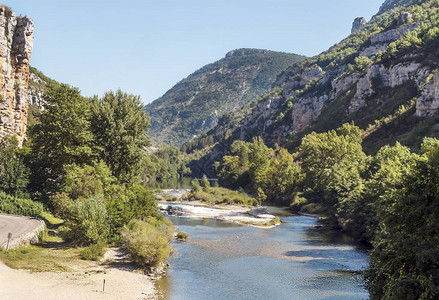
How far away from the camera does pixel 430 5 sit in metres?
195

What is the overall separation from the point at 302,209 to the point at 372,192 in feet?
150

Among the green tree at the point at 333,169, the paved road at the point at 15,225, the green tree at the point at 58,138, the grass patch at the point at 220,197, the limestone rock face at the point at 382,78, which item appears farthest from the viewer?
the limestone rock face at the point at 382,78

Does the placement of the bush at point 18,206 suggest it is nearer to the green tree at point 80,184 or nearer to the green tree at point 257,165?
the green tree at point 80,184

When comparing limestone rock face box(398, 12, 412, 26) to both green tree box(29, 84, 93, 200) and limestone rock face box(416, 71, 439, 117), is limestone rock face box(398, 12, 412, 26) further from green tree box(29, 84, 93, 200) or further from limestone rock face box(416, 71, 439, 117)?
green tree box(29, 84, 93, 200)

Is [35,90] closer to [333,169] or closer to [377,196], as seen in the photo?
[333,169]

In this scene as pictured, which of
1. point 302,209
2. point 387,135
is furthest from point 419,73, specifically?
point 302,209

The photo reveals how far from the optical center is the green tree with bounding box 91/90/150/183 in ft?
172

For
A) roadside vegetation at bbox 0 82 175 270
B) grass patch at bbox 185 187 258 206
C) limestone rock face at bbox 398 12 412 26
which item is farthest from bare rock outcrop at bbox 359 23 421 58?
roadside vegetation at bbox 0 82 175 270

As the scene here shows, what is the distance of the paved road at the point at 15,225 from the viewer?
32197 millimetres

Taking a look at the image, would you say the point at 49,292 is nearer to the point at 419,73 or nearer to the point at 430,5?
the point at 419,73

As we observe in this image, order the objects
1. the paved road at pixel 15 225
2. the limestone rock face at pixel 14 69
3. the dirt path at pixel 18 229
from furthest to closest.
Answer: the limestone rock face at pixel 14 69, the paved road at pixel 15 225, the dirt path at pixel 18 229

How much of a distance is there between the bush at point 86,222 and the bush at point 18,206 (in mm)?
10915

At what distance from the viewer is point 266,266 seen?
132ft

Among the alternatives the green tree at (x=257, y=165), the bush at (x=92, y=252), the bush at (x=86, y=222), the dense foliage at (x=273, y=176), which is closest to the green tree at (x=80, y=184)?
the bush at (x=86, y=222)
